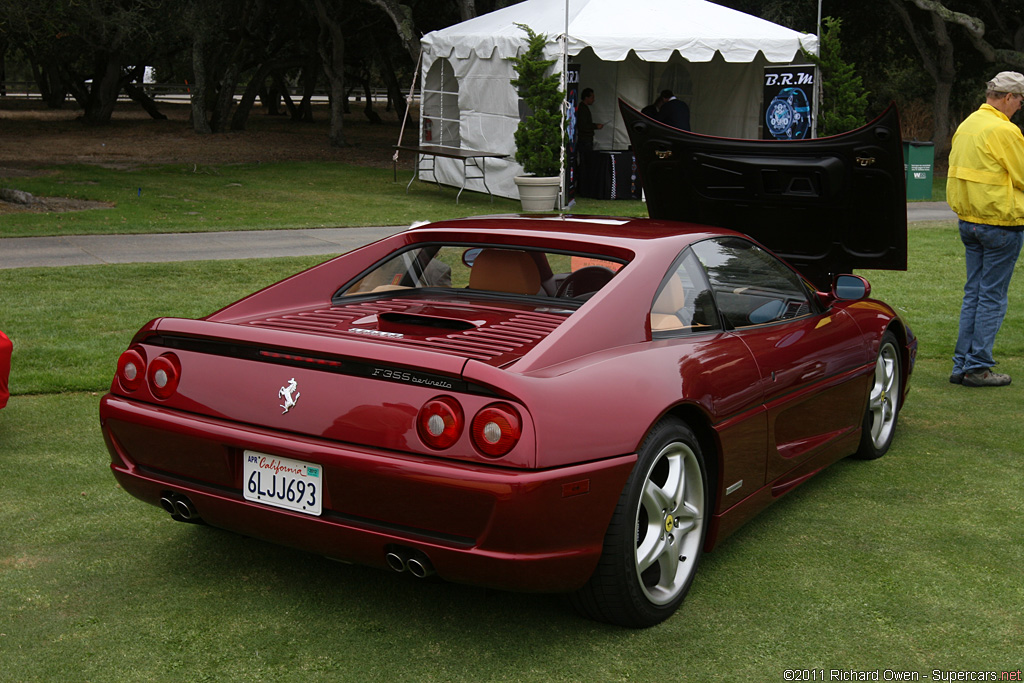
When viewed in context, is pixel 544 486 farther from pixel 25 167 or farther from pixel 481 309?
pixel 25 167

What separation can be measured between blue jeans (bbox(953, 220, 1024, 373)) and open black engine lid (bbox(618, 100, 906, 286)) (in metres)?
1.23

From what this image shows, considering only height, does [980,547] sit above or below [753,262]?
below

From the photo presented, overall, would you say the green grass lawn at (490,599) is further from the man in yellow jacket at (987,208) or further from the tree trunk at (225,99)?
the tree trunk at (225,99)

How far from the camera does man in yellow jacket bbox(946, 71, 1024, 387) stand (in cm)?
661

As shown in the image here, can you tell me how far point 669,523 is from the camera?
3.63 metres

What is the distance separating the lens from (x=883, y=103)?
3956cm

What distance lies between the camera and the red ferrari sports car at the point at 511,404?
10.2 feet

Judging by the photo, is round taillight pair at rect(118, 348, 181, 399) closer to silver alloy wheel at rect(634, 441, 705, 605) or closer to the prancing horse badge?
the prancing horse badge

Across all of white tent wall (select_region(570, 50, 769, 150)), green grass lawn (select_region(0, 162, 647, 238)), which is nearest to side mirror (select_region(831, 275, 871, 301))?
green grass lawn (select_region(0, 162, 647, 238))

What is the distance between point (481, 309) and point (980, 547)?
2218 millimetres

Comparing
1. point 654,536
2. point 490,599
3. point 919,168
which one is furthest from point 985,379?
point 919,168

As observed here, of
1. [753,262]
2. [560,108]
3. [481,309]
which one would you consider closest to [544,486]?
[481,309]

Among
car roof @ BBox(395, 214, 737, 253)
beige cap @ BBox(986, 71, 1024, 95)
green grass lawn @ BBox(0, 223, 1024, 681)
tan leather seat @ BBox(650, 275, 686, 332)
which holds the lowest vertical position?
green grass lawn @ BBox(0, 223, 1024, 681)

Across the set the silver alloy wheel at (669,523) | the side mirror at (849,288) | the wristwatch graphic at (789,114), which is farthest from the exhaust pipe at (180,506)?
the wristwatch graphic at (789,114)
